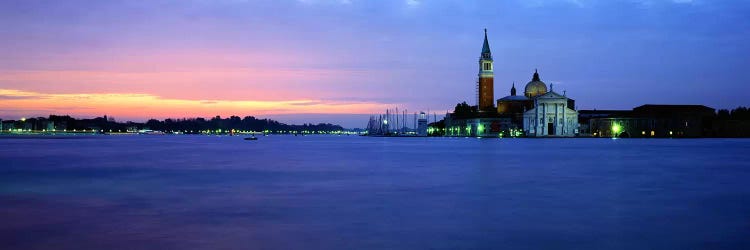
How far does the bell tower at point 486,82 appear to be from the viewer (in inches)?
6924

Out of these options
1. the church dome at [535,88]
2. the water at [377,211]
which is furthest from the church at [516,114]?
the water at [377,211]

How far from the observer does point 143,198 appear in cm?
2339

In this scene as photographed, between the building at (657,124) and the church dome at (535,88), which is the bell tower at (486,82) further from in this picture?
the building at (657,124)

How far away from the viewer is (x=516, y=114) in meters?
165

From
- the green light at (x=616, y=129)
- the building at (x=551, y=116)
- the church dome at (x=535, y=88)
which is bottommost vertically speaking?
the green light at (x=616, y=129)

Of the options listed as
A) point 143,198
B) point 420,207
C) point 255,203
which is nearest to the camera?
point 420,207

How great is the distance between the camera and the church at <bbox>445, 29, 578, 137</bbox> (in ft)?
504

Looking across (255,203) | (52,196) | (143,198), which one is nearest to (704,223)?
(255,203)

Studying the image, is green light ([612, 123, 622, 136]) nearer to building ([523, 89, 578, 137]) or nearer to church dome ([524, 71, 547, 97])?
building ([523, 89, 578, 137])

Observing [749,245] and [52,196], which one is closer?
[749,245]

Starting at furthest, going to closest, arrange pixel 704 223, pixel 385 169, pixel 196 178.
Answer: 1. pixel 385 169
2. pixel 196 178
3. pixel 704 223

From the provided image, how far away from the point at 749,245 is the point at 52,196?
1985cm

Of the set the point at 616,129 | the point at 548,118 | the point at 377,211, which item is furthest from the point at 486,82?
the point at 377,211

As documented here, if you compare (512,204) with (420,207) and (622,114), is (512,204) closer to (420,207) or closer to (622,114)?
(420,207)
